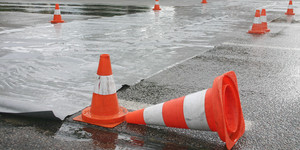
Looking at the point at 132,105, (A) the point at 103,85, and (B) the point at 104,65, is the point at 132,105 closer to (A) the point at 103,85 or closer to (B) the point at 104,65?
(A) the point at 103,85

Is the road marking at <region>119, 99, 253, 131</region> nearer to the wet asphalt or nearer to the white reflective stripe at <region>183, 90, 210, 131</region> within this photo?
the wet asphalt

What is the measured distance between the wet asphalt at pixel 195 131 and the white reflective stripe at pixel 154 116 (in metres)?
0.08

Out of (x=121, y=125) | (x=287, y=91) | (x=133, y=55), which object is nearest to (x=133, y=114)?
(x=121, y=125)

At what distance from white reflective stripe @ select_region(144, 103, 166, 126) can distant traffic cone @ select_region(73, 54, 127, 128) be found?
30cm

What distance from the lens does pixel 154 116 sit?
3.35 meters

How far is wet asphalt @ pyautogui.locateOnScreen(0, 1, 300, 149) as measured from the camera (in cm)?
312

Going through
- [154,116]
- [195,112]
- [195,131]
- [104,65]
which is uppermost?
[104,65]

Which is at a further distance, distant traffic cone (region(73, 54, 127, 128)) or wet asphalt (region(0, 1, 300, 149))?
distant traffic cone (region(73, 54, 127, 128))

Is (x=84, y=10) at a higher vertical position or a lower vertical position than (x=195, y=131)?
higher

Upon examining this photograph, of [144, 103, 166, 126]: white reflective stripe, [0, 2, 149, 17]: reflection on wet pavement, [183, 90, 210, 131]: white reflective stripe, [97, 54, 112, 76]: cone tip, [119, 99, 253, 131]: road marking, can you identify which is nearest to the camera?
[183, 90, 210, 131]: white reflective stripe

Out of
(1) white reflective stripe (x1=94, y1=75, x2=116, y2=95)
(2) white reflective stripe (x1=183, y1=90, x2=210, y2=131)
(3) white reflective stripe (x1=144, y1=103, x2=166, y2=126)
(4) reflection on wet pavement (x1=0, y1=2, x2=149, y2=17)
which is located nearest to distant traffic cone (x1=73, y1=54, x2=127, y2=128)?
(1) white reflective stripe (x1=94, y1=75, x2=116, y2=95)

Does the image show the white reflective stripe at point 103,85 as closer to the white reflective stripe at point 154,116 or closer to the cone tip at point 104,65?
the cone tip at point 104,65

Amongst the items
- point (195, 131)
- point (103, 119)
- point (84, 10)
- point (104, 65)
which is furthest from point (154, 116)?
point (84, 10)

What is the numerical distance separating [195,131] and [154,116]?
407 mm
